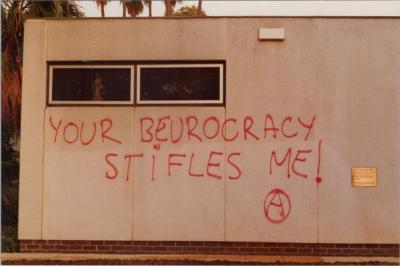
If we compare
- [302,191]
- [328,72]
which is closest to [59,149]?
[302,191]

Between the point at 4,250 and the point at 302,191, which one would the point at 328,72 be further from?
the point at 4,250

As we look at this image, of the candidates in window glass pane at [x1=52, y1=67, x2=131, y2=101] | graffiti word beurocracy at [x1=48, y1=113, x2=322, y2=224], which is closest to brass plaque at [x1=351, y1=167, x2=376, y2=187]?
graffiti word beurocracy at [x1=48, y1=113, x2=322, y2=224]

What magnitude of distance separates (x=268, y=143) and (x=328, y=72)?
4.66 ft

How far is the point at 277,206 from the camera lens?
761cm

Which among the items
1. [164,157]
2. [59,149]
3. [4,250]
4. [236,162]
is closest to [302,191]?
[236,162]

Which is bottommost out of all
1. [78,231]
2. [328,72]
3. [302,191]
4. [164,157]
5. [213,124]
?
[78,231]

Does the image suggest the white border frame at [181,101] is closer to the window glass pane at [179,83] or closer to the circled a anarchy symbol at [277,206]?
the window glass pane at [179,83]

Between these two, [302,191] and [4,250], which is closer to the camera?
[302,191]

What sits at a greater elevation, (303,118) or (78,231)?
(303,118)

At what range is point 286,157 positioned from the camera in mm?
7652

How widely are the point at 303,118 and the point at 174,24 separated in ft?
8.11

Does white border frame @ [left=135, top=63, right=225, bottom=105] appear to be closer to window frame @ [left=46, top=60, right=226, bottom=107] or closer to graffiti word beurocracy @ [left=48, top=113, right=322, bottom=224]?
window frame @ [left=46, top=60, right=226, bottom=107]

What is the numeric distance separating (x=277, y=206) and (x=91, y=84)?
11.4 ft

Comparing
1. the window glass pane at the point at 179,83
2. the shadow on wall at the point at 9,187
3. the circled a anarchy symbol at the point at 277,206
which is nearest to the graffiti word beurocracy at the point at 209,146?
the circled a anarchy symbol at the point at 277,206
